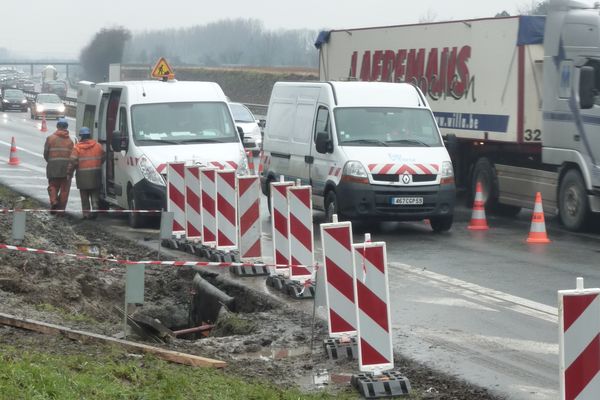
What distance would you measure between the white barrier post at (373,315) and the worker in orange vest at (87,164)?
462 inches

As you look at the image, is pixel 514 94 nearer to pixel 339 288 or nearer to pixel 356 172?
pixel 356 172

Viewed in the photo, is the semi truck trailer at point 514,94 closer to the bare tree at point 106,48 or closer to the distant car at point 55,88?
the distant car at point 55,88

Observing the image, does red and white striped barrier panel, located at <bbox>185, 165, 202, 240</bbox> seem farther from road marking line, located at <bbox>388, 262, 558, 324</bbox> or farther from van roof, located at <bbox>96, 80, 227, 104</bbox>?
van roof, located at <bbox>96, 80, 227, 104</bbox>

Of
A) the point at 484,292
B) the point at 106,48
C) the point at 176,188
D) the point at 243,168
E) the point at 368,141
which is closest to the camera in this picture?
the point at 484,292

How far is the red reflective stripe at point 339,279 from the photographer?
9.34 meters

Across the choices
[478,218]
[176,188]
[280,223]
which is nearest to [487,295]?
[280,223]

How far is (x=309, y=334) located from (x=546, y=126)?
32.7ft

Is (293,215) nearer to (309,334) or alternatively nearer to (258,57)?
(309,334)

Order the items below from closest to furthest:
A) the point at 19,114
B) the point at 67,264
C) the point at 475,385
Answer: the point at 475,385 → the point at 67,264 → the point at 19,114

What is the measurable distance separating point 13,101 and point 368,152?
60.3m

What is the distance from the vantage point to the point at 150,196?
724 inches

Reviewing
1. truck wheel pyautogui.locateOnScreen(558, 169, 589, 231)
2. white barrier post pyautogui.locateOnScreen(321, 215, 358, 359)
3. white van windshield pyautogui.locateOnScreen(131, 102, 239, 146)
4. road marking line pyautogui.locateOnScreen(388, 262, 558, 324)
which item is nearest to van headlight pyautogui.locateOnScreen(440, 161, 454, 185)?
truck wheel pyautogui.locateOnScreen(558, 169, 589, 231)

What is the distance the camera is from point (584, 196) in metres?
18.3

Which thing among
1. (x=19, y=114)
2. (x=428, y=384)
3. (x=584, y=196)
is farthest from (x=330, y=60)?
(x=19, y=114)
